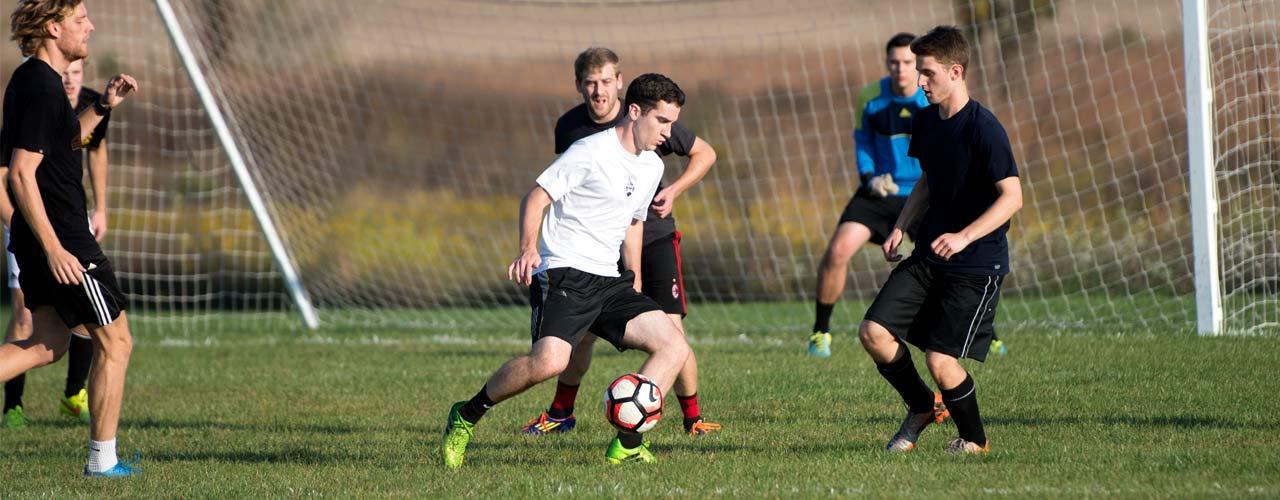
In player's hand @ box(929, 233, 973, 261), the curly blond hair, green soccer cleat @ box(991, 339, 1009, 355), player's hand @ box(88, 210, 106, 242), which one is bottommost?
green soccer cleat @ box(991, 339, 1009, 355)

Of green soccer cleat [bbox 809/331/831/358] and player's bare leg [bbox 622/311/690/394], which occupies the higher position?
player's bare leg [bbox 622/311/690/394]

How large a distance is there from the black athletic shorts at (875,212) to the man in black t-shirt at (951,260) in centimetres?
347

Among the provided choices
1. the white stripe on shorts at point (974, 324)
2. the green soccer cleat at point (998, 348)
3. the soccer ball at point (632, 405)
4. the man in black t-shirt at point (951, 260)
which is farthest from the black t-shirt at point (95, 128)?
the green soccer cleat at point (998, 348)

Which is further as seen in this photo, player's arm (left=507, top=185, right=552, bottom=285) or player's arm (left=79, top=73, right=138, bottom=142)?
player's arm (left=79, top=73, right=138, bottom=142)

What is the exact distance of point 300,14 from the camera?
16484 mm

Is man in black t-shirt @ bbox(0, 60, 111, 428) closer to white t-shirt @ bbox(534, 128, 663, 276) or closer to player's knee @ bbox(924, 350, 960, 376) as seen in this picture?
white t-shirt @ bbox(534, 128, 663, 276)

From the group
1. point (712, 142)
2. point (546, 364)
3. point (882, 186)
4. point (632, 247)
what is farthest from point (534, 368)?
point (712, 142)

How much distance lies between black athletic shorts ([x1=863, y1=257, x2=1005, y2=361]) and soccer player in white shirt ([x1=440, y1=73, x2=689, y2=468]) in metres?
0.92

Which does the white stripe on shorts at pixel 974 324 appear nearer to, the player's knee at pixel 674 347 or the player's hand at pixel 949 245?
the player's hand at pixel 949 245

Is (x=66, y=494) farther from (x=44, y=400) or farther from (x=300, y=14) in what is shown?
(x=300, y=14)

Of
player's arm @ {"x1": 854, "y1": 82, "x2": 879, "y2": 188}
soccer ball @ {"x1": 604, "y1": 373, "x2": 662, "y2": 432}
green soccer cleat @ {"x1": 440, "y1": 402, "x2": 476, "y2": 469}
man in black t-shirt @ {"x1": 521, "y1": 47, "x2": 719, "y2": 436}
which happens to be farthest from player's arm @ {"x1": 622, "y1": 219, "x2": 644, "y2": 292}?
player's arm @ {"x1": 854, "y1": 82, "x2": 879, "y2": 188}

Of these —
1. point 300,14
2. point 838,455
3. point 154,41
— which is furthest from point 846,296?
point 838,455

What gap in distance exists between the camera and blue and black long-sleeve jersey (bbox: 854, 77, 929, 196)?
9281 mm

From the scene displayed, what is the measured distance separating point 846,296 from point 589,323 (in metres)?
10.2
